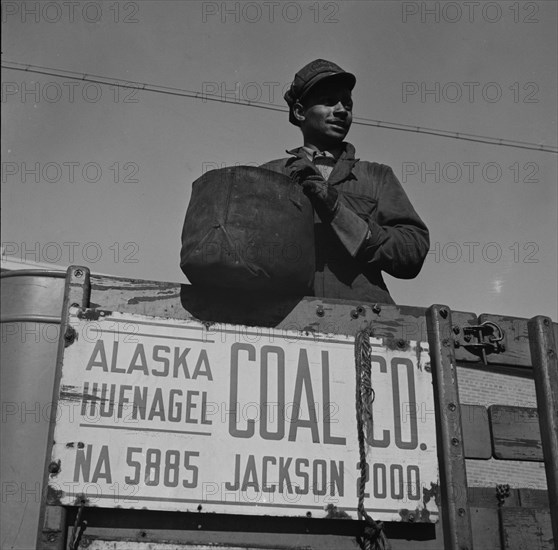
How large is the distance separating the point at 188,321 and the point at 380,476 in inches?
35.7

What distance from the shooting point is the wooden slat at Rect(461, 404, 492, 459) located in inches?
113

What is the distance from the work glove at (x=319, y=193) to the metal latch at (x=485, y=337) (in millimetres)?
758

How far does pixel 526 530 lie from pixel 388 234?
1405 millimetres

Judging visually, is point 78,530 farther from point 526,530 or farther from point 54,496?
point 526,530

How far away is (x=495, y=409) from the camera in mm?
2930

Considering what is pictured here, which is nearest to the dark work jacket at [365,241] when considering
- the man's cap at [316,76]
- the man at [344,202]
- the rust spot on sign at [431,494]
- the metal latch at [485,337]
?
the man at [344,202]

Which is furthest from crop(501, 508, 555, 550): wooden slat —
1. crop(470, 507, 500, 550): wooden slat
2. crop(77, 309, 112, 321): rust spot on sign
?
crop(77, 309, 112, 321): rust spot on sign

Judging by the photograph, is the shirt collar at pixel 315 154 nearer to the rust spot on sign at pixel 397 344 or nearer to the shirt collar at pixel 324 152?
the shirt collar at pixel 324 152

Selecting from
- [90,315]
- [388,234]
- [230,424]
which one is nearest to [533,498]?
[230,424]

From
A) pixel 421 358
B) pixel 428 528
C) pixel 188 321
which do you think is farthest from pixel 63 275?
pixel 428 528

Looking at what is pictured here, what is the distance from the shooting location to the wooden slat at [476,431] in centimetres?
287

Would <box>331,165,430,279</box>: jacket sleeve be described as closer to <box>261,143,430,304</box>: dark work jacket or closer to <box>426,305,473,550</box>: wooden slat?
<box>261,143,430,304</box>: dark work jacket

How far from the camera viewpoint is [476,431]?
9.51 feet

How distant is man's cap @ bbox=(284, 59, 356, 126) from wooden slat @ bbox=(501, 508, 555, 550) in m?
2.27
